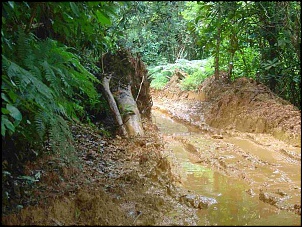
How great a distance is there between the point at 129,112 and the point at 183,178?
237 cm

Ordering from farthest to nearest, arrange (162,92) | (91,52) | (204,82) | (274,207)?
1. (162,92)
2. (204,82)
3. (91,52)
4. (274,207)

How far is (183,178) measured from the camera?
4.87 meters

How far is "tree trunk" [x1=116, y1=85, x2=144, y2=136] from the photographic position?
6.62m

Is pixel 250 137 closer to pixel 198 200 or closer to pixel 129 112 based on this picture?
pixel 129 112

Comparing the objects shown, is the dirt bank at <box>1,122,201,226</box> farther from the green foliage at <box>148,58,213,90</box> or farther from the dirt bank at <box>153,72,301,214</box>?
the green foliage at <box>148,58,213,90</box>

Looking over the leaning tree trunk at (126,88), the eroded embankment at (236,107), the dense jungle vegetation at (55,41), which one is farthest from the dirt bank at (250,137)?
the leaning tree trunk at (126,88)

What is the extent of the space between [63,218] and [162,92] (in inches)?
549

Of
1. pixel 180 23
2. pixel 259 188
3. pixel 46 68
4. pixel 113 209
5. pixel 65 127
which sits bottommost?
pixel 259 188

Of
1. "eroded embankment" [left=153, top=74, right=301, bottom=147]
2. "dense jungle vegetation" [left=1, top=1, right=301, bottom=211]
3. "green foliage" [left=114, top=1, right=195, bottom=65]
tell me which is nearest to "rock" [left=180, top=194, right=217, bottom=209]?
"eroded embankment" [left=153, top=74, right=301, bottom=147]

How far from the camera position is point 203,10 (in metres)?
3.07

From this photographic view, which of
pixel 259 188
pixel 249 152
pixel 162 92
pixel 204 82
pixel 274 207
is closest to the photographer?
pixel 274 207

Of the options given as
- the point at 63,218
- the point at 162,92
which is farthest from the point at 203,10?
the point at 162,92

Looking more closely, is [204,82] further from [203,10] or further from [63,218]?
[63,218]

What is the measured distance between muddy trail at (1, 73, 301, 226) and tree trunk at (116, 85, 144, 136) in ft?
1.13
